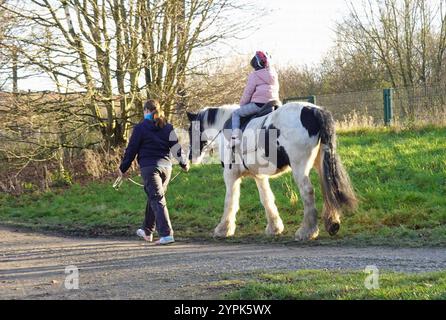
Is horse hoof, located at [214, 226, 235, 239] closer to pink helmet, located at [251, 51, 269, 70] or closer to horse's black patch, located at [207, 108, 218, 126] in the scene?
horse's black patch, located at [207, 108, 218, 126]

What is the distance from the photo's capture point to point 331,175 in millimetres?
8961

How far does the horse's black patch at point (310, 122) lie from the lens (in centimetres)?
897

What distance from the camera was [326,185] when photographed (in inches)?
354

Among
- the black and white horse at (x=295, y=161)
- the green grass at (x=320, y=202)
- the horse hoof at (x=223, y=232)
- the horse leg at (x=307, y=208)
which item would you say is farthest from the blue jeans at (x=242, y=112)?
the green grass at (x=320, y=202)

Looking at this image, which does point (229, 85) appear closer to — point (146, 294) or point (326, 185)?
point (326, 185)

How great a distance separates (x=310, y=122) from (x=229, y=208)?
214cm

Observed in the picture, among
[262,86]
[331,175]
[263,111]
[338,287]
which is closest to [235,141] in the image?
[263,111]

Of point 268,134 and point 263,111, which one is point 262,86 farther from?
point 268,134

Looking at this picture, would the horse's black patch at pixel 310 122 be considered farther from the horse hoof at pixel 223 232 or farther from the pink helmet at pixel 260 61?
the horse hoof at pixel 223 232

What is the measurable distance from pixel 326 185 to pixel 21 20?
39.7ft

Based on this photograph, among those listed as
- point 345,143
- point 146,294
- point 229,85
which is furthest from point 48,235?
point 229,85

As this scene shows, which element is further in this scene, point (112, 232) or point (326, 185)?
point (112, 232)

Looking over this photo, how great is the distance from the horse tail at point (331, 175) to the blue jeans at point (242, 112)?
1.30 meters
